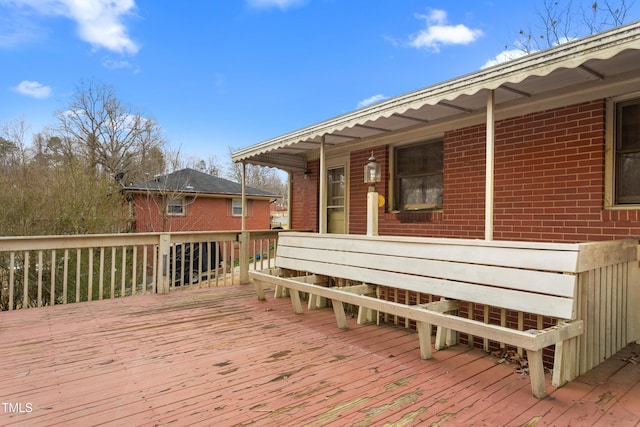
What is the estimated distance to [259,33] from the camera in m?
16.4

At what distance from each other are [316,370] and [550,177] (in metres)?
3.02

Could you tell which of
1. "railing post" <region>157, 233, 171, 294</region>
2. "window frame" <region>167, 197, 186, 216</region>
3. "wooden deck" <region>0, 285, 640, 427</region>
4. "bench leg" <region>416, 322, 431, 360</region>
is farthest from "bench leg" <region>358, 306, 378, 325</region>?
"window frame" <region>167, 197, 186, 216</region>

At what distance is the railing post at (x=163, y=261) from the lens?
5.07 m

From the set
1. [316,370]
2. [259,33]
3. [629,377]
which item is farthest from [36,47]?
[629,377]

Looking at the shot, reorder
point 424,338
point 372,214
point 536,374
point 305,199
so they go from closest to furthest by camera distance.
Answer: point 536,374, point 424,338, point 372,214, point 305,199

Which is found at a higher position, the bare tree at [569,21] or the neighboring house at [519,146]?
the bare tree at [569,21]

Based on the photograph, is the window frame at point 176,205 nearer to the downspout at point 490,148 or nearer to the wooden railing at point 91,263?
the wooden railing at point 91,263

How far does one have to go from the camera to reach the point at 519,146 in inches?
153

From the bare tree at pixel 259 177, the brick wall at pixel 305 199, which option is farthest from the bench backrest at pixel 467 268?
the bare tree at pixel 259 177

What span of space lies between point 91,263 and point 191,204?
457 inches

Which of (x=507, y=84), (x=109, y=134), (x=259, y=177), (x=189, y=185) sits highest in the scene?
(x=109, y=134)

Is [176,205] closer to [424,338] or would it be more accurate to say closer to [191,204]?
[191,204]

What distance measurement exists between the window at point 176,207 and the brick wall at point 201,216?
20cm

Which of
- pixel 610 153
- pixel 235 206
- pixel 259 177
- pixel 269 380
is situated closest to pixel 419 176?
pixel 610 153
